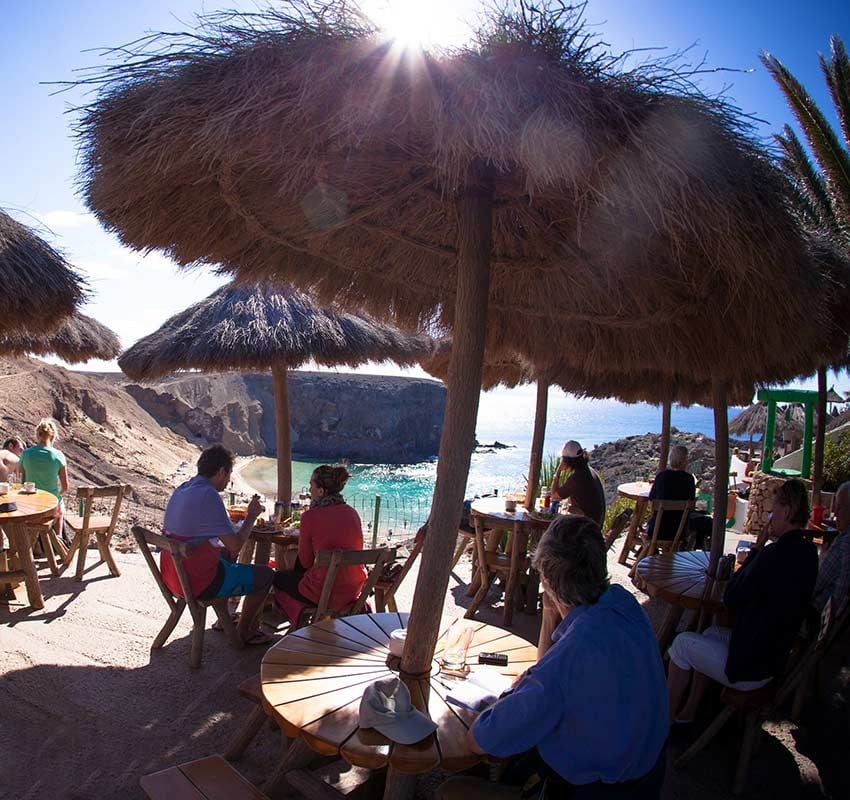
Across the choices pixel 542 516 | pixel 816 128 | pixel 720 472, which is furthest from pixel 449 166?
pixel 816 128

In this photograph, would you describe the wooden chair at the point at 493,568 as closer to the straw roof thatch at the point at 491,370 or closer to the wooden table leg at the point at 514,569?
the wooden table leg at the point at 514,569

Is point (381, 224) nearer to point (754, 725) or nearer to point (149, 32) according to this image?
point (149, 32)

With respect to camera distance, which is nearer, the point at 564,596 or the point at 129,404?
the point at 564,596

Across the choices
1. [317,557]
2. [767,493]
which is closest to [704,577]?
[317,557]

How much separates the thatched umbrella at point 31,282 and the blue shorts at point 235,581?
2.56m

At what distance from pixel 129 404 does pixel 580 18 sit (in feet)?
133

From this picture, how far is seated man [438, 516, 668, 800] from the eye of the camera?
1837 mm

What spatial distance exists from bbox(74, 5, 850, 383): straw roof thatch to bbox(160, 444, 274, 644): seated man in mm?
1333

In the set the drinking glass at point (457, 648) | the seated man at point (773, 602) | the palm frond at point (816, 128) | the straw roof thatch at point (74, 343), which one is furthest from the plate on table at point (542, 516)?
the straw roof thatch at point (74, 343)

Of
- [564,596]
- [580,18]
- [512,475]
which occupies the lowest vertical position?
[512,475]

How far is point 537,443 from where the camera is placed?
7078 millimetres

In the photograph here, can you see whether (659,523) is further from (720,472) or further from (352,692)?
(352,692)

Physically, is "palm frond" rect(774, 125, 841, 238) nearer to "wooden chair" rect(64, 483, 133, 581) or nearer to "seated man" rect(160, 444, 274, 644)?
"seated man" rect(160, 444, 274, 644)

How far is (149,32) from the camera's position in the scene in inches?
88.4
